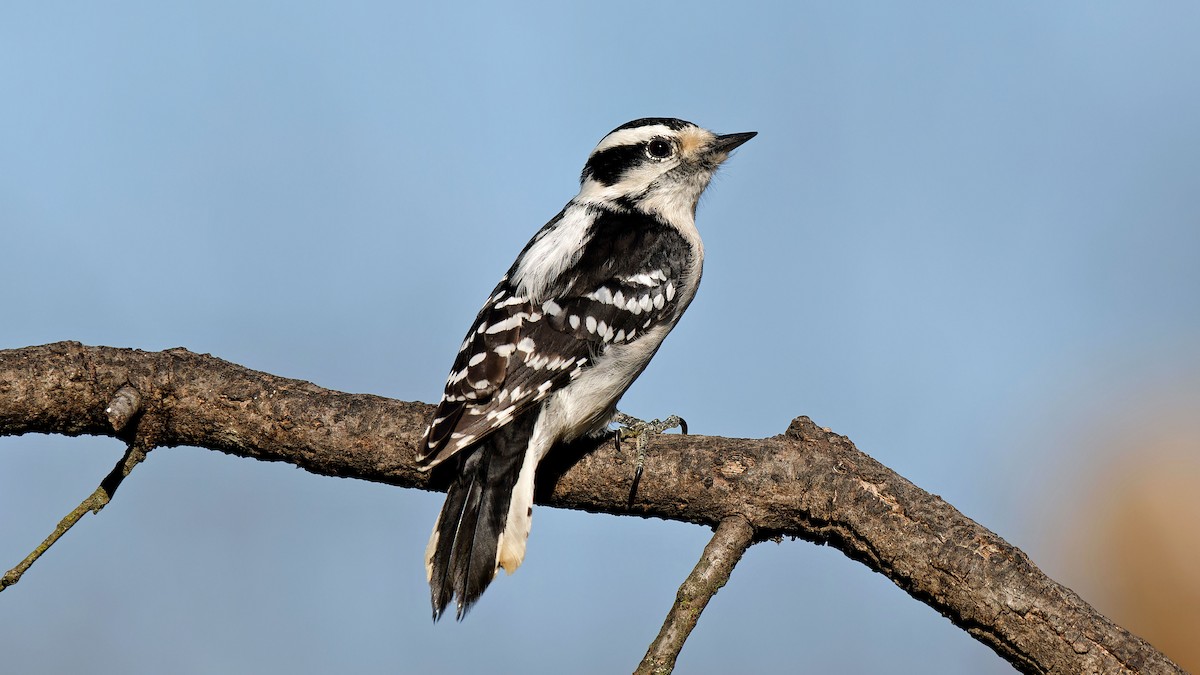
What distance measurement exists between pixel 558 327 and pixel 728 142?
1.79 m

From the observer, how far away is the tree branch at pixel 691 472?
349 centimetres

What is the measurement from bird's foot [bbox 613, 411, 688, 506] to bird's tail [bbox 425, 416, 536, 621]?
426mm

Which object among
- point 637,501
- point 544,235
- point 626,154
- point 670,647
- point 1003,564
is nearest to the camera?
point 670,647

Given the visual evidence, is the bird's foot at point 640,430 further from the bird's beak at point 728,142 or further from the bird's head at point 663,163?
the bird's beak at point 728,142

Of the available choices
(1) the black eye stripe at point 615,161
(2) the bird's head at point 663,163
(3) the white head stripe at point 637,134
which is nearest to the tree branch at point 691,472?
(2) the bird's head at point 663,163

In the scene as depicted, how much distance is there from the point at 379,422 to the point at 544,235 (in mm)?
1410

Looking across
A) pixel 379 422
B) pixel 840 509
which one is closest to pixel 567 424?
pixel 379 422

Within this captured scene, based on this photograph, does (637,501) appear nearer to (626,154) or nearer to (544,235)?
(544,235)

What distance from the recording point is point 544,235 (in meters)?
5.22

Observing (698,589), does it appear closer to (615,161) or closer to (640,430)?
(640,430)

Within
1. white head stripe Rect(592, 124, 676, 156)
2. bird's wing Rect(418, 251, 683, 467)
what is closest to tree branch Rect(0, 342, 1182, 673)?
bird's wing Rect(418, 251, 683, 467)

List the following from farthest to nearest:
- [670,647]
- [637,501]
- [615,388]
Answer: [615,388] → [637,501] → [670,647]

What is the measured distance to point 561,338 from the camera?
439 cm

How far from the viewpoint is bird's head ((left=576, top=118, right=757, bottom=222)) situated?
A: 218 inches
